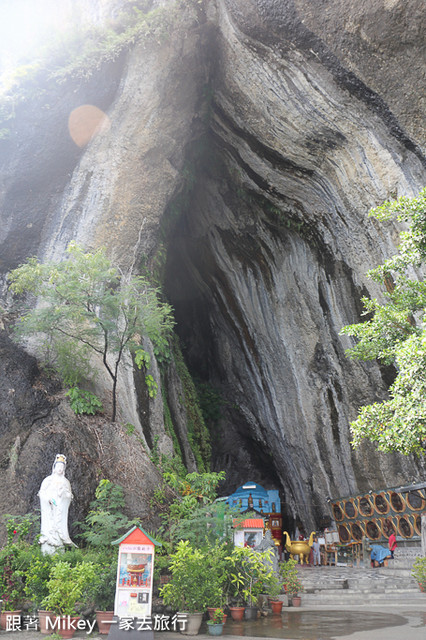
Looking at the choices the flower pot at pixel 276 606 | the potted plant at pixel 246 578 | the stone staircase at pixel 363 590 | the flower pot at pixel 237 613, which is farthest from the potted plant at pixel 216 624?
the stone staircase at pixel 363 590

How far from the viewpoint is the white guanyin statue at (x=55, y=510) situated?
6070 millimetres

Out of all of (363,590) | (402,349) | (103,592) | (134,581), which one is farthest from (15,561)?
(363,590)

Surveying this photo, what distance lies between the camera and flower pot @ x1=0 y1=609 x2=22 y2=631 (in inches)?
200

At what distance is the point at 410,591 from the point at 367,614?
2.23 meters

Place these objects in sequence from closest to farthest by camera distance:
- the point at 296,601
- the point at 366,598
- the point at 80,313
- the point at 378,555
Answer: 1. the point at 296,601
2. the point at 80,313
3. the point at 366,598
4. the point at 378,555

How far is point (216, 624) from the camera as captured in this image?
518 centimetres

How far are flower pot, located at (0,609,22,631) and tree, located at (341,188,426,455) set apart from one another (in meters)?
4.75

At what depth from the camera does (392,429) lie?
629 centimetres

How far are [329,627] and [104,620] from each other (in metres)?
2.61

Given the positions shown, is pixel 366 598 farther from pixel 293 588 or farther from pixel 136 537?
pixel 136 537

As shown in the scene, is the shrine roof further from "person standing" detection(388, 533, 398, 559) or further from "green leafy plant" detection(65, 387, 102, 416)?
"person standing" detection(388, 533, 398, 559)

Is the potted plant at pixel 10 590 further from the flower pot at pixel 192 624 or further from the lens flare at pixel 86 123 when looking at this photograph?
the lens flare at pixel 86 123

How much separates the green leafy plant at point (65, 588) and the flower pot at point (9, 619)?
19.2 inches

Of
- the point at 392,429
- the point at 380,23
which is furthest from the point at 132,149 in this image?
the point at 392,429
